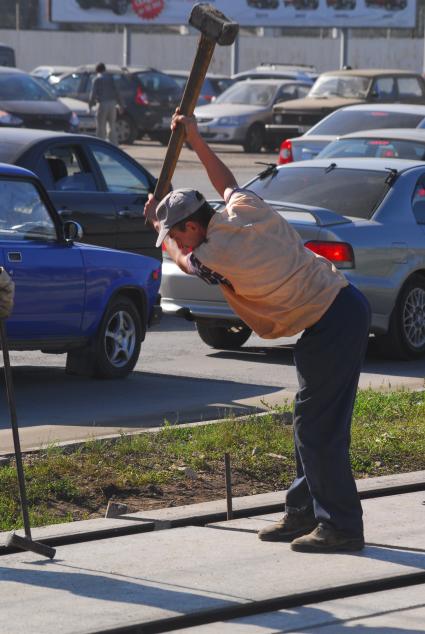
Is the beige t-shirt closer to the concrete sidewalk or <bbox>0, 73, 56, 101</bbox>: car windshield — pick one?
the concrete sidewalk

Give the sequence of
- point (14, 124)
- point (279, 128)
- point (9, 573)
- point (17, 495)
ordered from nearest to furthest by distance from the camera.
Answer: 1. point (9, 573)
2. point (17, 495)
3. point (14, 124)
4. point (279, 128)

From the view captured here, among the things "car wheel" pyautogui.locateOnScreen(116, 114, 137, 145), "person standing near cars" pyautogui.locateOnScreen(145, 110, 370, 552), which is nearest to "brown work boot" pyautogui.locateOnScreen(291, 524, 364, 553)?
"person standing near cars" pyautogui.locateOnScreen(145, 110, 370, 552)

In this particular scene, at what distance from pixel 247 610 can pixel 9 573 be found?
1019mm

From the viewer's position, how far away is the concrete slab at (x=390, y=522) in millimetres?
6602

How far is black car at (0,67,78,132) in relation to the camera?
92.4ft

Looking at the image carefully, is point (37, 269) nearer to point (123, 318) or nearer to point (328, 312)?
point (123, 318)

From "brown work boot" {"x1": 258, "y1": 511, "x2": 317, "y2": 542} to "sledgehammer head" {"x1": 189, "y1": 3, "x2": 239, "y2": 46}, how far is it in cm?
207

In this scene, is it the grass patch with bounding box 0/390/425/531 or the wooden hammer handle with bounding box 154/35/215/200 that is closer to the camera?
the wooden hammer handle with bounding box 154/35/215/200

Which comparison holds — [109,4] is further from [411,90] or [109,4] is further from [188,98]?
[188,98]

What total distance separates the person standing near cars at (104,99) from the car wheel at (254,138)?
3.95 meters

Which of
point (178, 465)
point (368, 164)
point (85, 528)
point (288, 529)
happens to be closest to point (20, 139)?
point (368, 164)

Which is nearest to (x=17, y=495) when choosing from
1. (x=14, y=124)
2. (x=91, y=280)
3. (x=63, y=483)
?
(x=63, y=483)

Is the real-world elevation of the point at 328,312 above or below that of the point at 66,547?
above

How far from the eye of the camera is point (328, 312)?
244 inches
